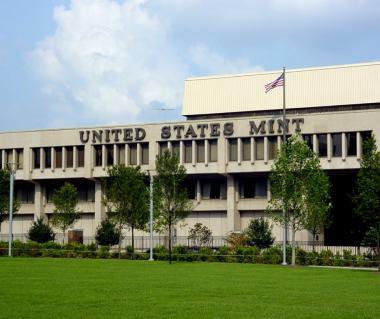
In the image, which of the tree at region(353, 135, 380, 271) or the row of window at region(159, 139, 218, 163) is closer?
the tree at region(353, 135, 380, 271)

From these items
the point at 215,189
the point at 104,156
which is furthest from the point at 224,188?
the point at 104,156

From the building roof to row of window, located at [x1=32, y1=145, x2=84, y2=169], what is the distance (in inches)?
531

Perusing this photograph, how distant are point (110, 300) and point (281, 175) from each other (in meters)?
32.4

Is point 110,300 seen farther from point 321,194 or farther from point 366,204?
point 321,194

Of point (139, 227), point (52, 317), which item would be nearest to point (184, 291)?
point (52, 317)

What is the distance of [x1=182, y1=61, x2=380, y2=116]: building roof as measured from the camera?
8525 cm

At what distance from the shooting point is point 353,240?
8081 cm

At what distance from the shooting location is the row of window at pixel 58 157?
90.3 meters

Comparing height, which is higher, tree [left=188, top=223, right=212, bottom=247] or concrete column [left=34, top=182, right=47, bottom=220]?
concrete column [left=34, top=182, right=47, bottom=220]

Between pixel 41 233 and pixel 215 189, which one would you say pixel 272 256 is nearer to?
pixel 215 189

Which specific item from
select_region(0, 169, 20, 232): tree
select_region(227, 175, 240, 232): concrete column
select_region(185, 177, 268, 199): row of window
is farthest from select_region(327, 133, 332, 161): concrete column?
select_region(0, 169, 20, 232): tree

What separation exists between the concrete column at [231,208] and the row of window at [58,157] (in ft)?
57.2

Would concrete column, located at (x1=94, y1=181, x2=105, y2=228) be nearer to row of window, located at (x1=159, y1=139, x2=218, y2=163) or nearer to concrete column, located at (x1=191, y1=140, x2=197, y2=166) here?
row of window, located at (x1=159, y1=139, x2=218, y2=163)

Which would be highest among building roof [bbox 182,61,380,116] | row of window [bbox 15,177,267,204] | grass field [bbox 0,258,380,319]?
building roof [bbox 182,61,380,116]
